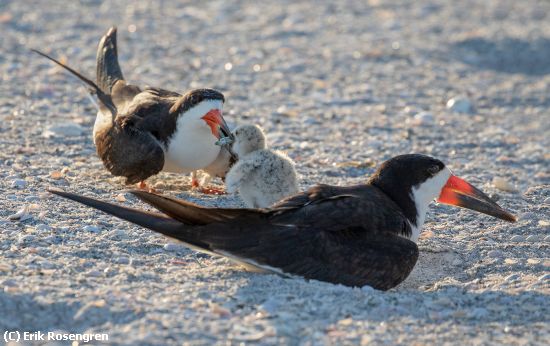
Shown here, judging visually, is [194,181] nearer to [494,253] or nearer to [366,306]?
[494,253]

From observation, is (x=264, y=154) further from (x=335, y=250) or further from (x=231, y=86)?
(x=231, y=86)

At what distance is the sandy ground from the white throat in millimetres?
285

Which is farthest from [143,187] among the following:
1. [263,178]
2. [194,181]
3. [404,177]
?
[404,177]

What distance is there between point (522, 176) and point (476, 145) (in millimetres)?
841

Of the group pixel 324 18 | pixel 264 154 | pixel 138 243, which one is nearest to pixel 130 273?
pixel 138 243

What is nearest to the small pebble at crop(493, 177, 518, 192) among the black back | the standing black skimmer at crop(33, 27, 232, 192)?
the black back

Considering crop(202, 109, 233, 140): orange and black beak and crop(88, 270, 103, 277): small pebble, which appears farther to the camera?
crop(202, 109, 233, 140): orange and black beak

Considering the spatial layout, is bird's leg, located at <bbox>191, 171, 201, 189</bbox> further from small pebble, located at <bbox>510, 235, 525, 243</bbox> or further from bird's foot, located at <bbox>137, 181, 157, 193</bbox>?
small pebble, located at <bbox>510, 235, 525, 243</bbox>

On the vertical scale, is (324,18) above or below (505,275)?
above

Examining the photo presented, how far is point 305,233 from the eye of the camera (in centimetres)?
503

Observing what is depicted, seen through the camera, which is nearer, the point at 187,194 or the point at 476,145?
the point at 187,194

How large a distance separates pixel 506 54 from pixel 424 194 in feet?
20.1

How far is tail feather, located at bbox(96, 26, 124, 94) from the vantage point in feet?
25.4

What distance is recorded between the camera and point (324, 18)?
12.5 meters
